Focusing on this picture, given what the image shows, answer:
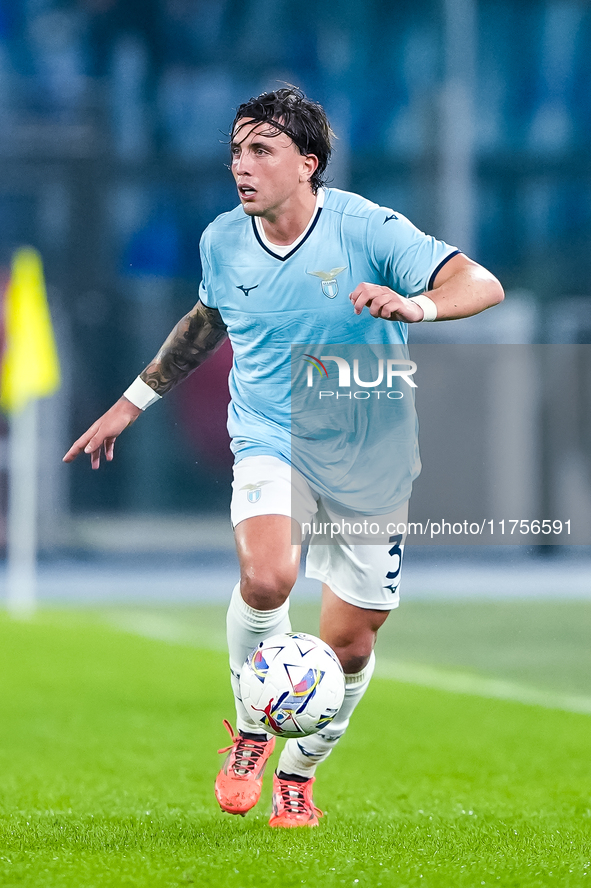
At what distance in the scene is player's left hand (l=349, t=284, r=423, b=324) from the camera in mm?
3594

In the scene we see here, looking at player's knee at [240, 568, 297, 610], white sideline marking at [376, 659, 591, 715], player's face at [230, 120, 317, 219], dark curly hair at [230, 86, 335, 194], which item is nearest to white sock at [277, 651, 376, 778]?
player's knee at [240, 568, 297, 610]

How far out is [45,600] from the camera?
569 inches

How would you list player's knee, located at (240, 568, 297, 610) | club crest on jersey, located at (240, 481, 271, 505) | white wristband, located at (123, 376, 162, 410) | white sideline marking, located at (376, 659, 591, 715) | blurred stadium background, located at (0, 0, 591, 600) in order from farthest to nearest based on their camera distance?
blurred stadium background, located at (0, 0, 591, 600), white sideline marking, located at (376, 659, 591, 715), white wristband, located at (123, 376, 162, 410), club crest on jersey, located at (240, 481, 271, 505), player's knee, located at (240, 568, 297, 610)

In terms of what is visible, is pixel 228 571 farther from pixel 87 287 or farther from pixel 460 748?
pixel 460 748

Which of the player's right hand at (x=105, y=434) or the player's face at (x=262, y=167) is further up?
the player's face at (x=262, y=167)

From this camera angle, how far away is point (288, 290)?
4.23 meters

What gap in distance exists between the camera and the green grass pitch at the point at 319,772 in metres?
3.54

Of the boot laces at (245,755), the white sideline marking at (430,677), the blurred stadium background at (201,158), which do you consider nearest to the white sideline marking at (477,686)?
the white sideline marking at (430,677)

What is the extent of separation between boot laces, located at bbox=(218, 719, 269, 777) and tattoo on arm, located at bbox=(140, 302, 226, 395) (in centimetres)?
122

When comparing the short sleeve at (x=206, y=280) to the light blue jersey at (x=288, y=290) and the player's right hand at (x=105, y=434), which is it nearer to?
the light blue jersey at (x=288, y=290)

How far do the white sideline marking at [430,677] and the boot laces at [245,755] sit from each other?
141 inches

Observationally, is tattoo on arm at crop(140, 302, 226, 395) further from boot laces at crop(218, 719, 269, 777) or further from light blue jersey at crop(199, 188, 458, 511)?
boot laces at crop(218, 719, 269, 777)

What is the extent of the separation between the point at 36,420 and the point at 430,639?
9.89m

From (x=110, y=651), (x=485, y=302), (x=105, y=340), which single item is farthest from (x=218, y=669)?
(x=105, y=340)
